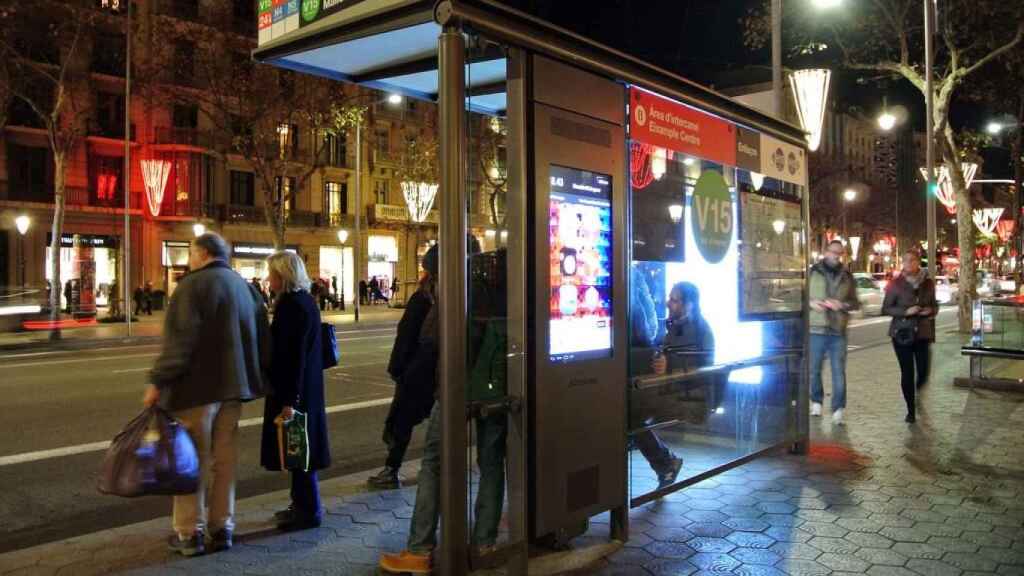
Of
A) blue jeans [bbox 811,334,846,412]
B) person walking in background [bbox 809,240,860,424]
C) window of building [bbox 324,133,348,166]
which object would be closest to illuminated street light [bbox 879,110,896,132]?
person walking in background [bbox 809,240,860,424]

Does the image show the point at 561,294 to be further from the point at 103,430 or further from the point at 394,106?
the point at 394,106

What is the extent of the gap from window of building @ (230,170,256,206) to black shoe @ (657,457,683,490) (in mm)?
39951

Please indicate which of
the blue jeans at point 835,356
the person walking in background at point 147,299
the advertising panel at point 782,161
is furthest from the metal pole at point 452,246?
the person walking in background at point 147,299

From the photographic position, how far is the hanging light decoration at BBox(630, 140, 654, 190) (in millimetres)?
4840

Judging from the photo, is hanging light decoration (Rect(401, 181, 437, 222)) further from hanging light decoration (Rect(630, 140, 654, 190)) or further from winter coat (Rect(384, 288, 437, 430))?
hanging light decoration (Rect(630, 140, 654, 190))

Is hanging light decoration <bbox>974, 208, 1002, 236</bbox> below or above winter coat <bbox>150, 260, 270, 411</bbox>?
above

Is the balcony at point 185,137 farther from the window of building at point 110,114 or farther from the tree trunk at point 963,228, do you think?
the tree trunk at point 963,228

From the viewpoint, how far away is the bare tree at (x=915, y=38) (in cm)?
1792

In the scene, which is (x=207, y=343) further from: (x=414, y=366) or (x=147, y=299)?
(x=147, y=299)

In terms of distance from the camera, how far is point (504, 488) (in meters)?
4.14

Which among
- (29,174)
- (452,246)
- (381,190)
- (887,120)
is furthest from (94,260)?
(452,246)

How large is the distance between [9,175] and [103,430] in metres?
32.4

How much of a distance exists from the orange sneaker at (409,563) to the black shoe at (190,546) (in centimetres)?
118

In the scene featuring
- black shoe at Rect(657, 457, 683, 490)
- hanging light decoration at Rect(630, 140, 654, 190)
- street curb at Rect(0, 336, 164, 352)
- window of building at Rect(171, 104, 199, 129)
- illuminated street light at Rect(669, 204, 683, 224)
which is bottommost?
street curb at Rect(0, 336, 164, 352)
